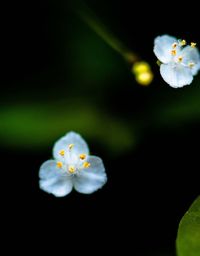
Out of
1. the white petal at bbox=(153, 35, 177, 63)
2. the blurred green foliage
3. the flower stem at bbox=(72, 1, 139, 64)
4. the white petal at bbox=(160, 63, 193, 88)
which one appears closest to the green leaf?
the white petal at bbox=(160, 63, 193, 88)

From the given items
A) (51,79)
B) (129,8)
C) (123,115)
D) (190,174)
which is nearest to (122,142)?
(123,115)

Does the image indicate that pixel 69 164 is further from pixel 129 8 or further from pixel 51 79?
pixel 129 8

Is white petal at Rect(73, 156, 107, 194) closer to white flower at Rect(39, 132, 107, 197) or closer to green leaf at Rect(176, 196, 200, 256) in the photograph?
white flower at Rect(39, 132, 107, 197)

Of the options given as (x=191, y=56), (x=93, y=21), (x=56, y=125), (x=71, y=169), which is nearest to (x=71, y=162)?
(x=71, y=169)

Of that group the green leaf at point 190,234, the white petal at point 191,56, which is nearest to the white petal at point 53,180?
the green leaf at point 190,234

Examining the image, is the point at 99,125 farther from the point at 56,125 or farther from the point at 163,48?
the point at 163,48
